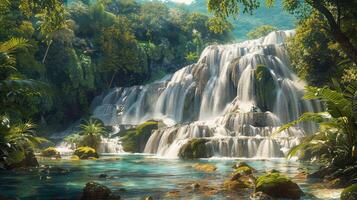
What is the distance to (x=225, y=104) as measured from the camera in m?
38.8

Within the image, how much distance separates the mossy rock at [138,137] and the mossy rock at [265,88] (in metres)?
8.70

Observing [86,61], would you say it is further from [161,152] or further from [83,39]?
[161,152]

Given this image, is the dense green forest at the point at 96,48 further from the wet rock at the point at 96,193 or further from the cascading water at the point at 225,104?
the wet rock at the point at 96,193

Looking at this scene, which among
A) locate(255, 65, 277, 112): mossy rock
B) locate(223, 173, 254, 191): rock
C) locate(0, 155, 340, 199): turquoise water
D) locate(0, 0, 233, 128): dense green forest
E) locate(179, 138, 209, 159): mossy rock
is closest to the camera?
locate(0, 155, 340, 199): turquoise water

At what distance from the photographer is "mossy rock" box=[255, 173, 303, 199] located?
37.8 ft

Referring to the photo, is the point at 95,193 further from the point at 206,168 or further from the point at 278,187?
the point at 206,168

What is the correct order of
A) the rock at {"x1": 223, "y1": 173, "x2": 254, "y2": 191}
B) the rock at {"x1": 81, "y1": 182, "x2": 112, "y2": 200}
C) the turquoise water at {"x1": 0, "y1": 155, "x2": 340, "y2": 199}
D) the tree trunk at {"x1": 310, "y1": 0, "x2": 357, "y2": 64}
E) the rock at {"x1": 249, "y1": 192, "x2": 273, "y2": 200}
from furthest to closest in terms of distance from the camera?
the rock at {"x1": 223, "y1": 173, "x2": 254, "y2": 191} < the turquoise water at {"x1": 0, "y1": 155, "x2": 340, "y2": 199} < the tree trunk at {"x1": 310, "y1": 0, "x2": 357, "y2": 64} < the rock at {"x1": 81, "y1": 182, "x2": 112, "y2": 200} < the rock at {"x1": 249, "y1": 192, "x2": 273, "y2": 200}

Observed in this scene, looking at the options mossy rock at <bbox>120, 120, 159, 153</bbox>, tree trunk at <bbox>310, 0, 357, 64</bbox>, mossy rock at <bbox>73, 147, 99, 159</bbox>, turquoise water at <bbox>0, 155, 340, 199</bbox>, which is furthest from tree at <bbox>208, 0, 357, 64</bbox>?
mossy rock at <bbox>120, 120, 159, 153</bbox>

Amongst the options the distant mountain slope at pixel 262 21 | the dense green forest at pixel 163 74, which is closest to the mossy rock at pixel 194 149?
the dense green forest at pixel 163 74

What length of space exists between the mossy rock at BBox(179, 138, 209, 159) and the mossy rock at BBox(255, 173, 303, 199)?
14019mm

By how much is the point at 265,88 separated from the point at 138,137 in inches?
437

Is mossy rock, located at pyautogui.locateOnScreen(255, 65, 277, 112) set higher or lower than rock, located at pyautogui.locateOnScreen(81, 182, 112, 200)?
higher

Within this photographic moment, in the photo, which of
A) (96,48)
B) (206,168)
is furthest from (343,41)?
(96,48)

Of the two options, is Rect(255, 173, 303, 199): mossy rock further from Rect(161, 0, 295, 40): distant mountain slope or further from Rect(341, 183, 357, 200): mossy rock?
Rect(161, 0, 295, 40): distant mountain slope
